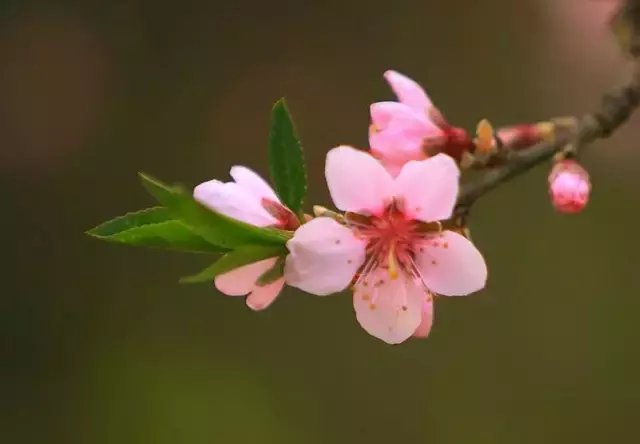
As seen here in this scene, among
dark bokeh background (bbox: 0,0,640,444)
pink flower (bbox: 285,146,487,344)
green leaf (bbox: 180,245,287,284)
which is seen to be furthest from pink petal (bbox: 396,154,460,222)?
dark bokeh background (bbox: 0,0,640,444)

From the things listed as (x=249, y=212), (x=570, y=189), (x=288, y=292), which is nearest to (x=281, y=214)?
(x=249, y=212)

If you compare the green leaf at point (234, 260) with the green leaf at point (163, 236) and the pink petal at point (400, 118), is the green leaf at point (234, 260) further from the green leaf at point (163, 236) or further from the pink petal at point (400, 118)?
the pink petal at point (400, 118)

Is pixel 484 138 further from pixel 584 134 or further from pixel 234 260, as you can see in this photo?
pixel 234 260

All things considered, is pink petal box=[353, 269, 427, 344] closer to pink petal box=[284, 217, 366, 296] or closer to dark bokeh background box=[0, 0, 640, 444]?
pink petal box=[284, 217, 366, 296]

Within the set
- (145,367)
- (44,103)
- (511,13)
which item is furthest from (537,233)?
(44,103)

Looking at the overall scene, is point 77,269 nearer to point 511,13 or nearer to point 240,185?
point 511,13

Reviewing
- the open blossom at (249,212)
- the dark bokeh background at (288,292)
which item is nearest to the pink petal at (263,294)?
the open blossom at (249,212)
